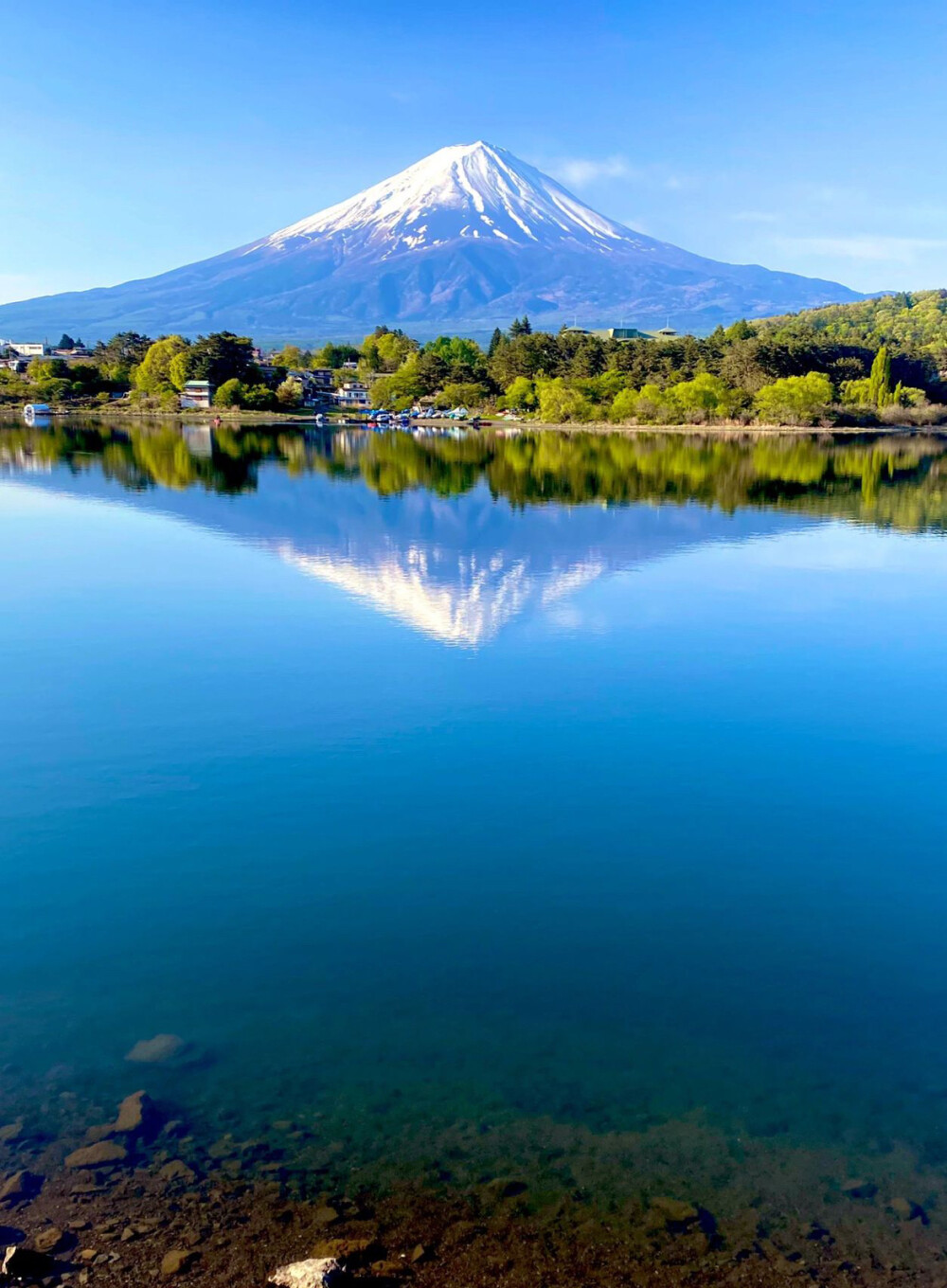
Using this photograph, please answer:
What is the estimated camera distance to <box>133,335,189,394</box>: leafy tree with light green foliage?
94812 millimetres

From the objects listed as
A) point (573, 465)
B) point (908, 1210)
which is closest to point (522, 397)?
point (573, 465)

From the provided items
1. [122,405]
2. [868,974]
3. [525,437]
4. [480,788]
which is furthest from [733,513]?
[122,405]

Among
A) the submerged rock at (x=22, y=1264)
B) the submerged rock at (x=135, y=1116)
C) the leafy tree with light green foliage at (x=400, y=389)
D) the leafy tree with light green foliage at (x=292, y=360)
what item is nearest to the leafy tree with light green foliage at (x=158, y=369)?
the leafy tree with light green foliage at (x=292, y=360)

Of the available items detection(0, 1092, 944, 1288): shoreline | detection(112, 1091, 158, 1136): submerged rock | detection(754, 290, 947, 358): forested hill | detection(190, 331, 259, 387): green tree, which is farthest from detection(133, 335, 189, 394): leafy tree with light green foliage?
detection(0, 1092, 944, 1288): shoreline

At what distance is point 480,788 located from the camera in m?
9.04

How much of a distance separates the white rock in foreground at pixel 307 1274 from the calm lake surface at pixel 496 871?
0.62 metres

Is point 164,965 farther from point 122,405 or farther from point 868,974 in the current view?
point 122,405

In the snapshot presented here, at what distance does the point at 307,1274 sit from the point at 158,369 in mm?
101950

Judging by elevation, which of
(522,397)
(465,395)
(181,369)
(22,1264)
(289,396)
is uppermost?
(181,369)

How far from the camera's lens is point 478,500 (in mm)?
30828

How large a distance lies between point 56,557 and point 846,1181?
20638mm

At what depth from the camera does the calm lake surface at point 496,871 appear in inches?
200

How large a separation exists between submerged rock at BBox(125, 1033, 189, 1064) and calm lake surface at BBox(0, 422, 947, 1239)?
0.09 meters

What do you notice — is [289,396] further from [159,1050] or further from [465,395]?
[159,1050]
